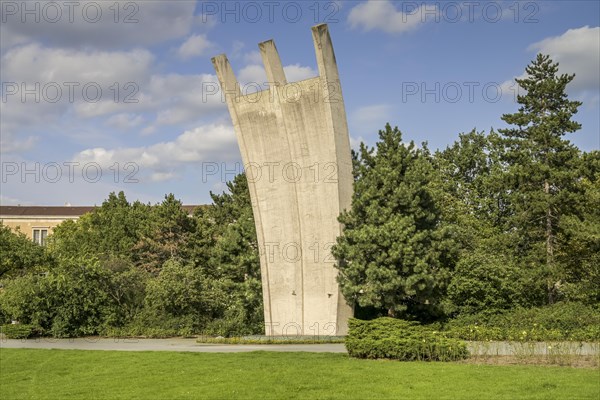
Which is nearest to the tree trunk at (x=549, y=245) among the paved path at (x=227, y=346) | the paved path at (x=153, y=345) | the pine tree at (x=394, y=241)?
the pine tree at (x=394, y=241)

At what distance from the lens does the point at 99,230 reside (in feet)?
132

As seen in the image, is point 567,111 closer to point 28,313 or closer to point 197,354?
point 197,354

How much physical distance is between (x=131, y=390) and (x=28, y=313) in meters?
17.9

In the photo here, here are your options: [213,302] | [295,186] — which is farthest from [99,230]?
[295,186]

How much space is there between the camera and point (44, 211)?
241 feet

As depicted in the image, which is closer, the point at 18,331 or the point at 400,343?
the point at 400,343

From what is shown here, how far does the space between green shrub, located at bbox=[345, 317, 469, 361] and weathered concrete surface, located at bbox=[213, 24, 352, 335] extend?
665 centimetres

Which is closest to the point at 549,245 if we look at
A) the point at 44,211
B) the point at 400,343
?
the point at 400,343

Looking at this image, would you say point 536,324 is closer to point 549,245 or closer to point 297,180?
point 549,245

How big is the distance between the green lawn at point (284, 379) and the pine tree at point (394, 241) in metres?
5.53

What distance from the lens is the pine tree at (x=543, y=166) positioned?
1037 inches

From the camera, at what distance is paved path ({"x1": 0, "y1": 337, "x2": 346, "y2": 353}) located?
1964 centimetres

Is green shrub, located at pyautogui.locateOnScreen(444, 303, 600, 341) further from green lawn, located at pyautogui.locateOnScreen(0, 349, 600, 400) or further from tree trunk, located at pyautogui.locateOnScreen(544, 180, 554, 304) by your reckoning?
green lawn, located at pyautogui.locateOnScreen(0, 349, 600, 400)

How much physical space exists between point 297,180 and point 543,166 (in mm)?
10995
